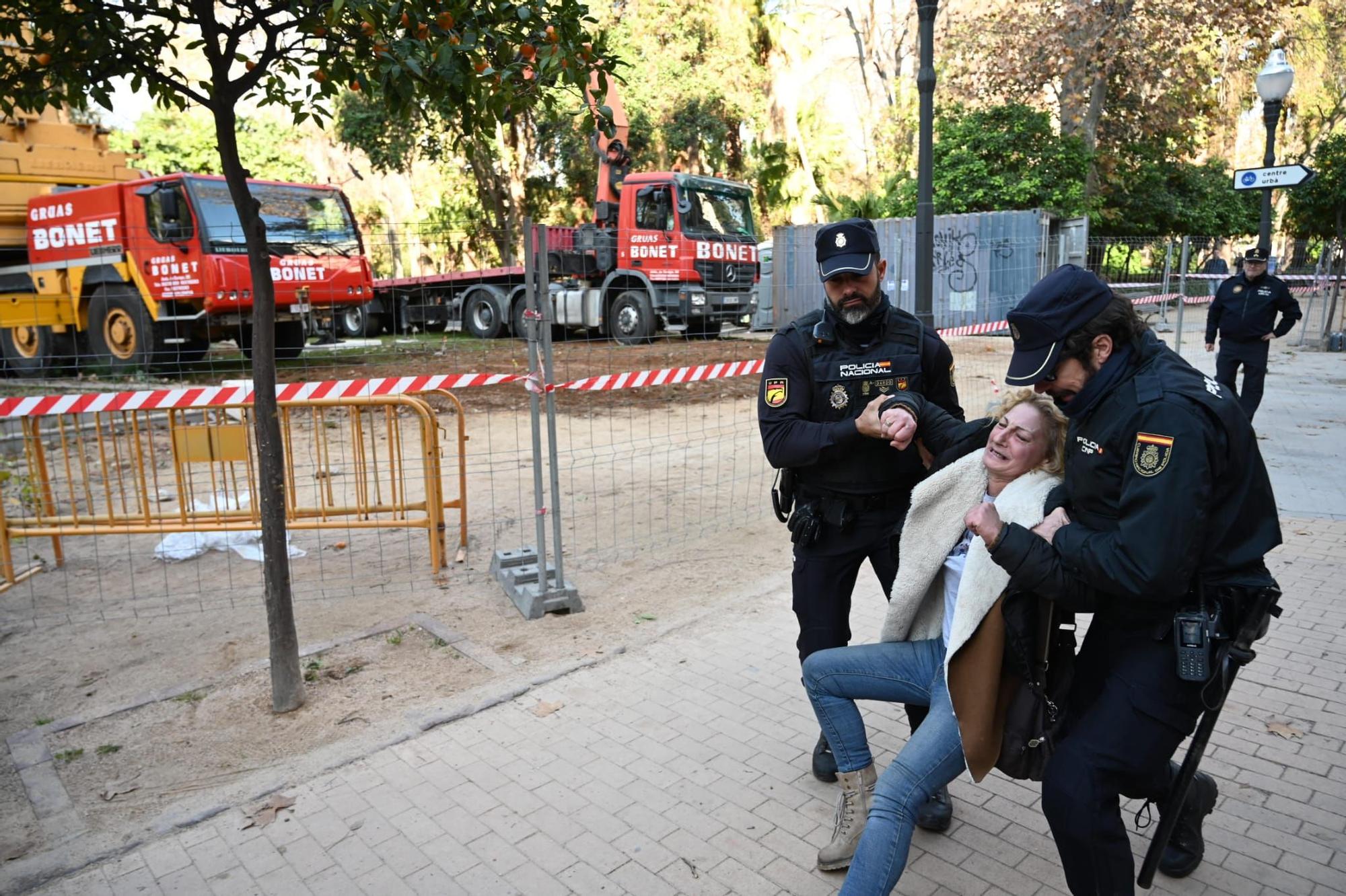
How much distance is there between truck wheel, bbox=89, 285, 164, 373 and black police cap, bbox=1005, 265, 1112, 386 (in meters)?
13.7

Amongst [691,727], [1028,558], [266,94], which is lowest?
[691,727]

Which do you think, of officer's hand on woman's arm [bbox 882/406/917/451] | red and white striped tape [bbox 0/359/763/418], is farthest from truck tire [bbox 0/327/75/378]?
officer's hand on woman's arm [bbox 882/406/917/451]

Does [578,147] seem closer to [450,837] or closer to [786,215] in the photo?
[786,215]

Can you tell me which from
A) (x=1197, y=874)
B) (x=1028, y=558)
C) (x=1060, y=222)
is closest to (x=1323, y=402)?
(x=1060, y=222)

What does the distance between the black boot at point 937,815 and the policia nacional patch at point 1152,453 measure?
153 centimetres

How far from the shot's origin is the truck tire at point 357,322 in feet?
55.8

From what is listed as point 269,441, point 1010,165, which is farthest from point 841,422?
point 1010,165

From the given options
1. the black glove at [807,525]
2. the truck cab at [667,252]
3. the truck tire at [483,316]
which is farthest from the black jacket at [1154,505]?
the truck tire at [483,316]

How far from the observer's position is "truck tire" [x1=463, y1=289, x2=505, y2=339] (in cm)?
1978

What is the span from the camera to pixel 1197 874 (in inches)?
113

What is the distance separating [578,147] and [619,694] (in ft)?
85.1

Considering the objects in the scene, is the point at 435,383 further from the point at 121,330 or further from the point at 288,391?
the point at 121,330

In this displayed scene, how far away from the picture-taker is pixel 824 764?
134 inches

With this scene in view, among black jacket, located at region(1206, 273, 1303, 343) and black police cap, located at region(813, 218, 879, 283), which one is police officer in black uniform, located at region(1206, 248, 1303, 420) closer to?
black jacket, located at region(1206, 273, 1303, 343)
